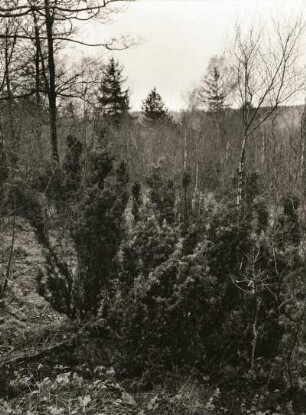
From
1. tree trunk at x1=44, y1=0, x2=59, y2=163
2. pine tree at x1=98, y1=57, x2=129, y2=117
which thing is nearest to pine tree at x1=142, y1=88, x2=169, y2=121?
pine tree at x1=98, y1=57, x2=129, y2=117

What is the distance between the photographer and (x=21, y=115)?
404 inches

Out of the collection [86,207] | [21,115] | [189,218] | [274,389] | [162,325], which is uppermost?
[21,115]

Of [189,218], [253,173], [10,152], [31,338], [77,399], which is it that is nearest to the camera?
[77,399]

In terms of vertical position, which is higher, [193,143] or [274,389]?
[193,143]

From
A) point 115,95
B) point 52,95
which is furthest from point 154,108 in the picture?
point 52,95

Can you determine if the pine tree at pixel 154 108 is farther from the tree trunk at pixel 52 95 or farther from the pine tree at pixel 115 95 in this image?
the tree trunk at pixel 52 95

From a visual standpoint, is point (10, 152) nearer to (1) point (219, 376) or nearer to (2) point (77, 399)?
(2) point (77, 399)

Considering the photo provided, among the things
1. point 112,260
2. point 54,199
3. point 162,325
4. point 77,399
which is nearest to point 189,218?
point 54,199

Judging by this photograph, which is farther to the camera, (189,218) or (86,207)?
(189,218)

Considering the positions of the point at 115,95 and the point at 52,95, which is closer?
the point at 52,95

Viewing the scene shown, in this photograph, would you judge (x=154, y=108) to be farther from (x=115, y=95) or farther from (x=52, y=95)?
(x=52, y=95)

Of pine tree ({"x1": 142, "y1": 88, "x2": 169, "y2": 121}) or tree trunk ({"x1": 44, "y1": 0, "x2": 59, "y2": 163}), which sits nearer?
tree trunk ({"x1": 44, "y1": 0, "x2": 59, "y2": 163})

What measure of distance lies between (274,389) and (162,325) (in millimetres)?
1836

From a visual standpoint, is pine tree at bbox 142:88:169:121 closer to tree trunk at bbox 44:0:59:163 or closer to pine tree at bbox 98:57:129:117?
pine tree at bbox 98:57:129:117
